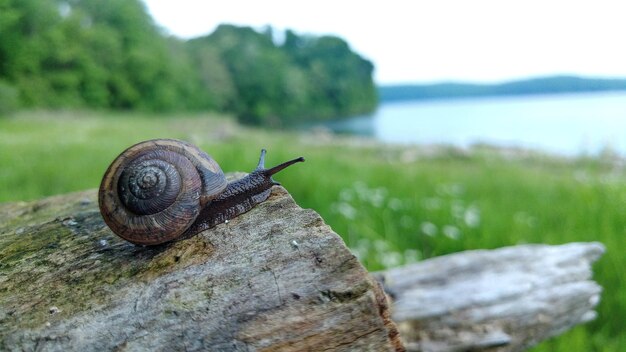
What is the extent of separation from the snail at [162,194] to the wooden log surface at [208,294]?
0.06 meters

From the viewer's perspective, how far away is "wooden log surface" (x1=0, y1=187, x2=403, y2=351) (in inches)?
48.2

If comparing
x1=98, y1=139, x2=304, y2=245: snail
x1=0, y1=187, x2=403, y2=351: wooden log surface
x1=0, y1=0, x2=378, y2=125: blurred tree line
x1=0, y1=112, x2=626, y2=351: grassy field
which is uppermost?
x1=0, y1=0, x2=378, y2=125: blurred tree line

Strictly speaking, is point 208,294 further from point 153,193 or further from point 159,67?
point 159,67

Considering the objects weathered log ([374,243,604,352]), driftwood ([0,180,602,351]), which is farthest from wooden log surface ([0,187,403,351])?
weathered log ([374,243,604,352])

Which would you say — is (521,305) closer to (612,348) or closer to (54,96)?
(612,348)

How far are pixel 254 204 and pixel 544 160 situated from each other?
13.7 meters

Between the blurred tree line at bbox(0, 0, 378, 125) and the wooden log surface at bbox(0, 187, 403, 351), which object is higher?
→ the blurred tree line at bbox(0, 0, 378, 125)

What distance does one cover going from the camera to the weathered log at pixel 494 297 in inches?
84.4

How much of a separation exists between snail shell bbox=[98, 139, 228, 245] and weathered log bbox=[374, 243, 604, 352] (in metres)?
0.97

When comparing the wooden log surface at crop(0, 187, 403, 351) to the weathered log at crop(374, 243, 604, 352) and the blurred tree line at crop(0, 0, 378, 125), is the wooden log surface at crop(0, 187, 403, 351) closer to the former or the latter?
the weathered log at crop(374, 243, 604, 352)

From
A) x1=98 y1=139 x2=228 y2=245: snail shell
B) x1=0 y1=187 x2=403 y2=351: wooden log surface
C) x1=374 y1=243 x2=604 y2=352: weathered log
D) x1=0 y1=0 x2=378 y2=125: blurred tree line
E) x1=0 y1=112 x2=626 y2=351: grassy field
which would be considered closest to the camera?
x1=0 y1=187 x2=403 y2=351: wooden log surface

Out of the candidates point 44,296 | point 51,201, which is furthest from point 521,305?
point 51,201

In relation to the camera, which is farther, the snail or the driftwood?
the snail

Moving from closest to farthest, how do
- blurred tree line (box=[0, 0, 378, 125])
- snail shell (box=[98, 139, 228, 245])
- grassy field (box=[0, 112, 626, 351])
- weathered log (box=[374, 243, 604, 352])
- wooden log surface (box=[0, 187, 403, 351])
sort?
wooden log surface (box=[0, 187, 403, 351]) → snail shell (box=[98, 139, 228, 245]) → weathered log (box=[374, 243, 604, 352]) → grassy field (box=[0, 112, 626, 351]) → blurred tree line (box=[0, 0, 378, 125])
